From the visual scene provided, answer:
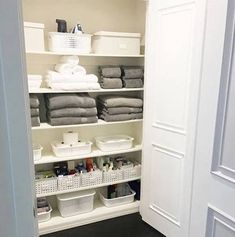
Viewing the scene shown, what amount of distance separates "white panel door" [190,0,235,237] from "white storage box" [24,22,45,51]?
1.28m

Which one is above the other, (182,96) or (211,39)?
(211,39)

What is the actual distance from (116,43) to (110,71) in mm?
251

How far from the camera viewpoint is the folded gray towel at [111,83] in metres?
2.23

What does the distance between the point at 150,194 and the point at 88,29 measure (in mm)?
1608

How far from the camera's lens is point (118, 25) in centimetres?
246

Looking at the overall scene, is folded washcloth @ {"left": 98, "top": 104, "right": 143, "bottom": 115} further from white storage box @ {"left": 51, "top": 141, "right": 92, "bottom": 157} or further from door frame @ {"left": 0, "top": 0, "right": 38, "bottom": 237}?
door frame @ {"left": 0, "top": 0, "right": 38, "bottom": 237}

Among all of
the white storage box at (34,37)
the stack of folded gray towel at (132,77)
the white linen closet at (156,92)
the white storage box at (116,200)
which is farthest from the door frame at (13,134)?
the white storage box at (116,200)

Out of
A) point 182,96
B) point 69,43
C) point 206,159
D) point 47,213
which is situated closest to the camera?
point 206,159

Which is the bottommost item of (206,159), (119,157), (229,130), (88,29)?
(119,157)

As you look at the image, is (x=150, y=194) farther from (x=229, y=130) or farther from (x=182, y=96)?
(x=229, y=130)

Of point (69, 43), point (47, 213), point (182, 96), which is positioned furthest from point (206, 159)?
point (47, 213)

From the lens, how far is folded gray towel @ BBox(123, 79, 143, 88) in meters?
2.30

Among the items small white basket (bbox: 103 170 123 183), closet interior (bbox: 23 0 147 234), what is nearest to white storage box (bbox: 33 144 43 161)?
closet interior (bbox: 23 0 147 234)

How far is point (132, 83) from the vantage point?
7.63 feet
